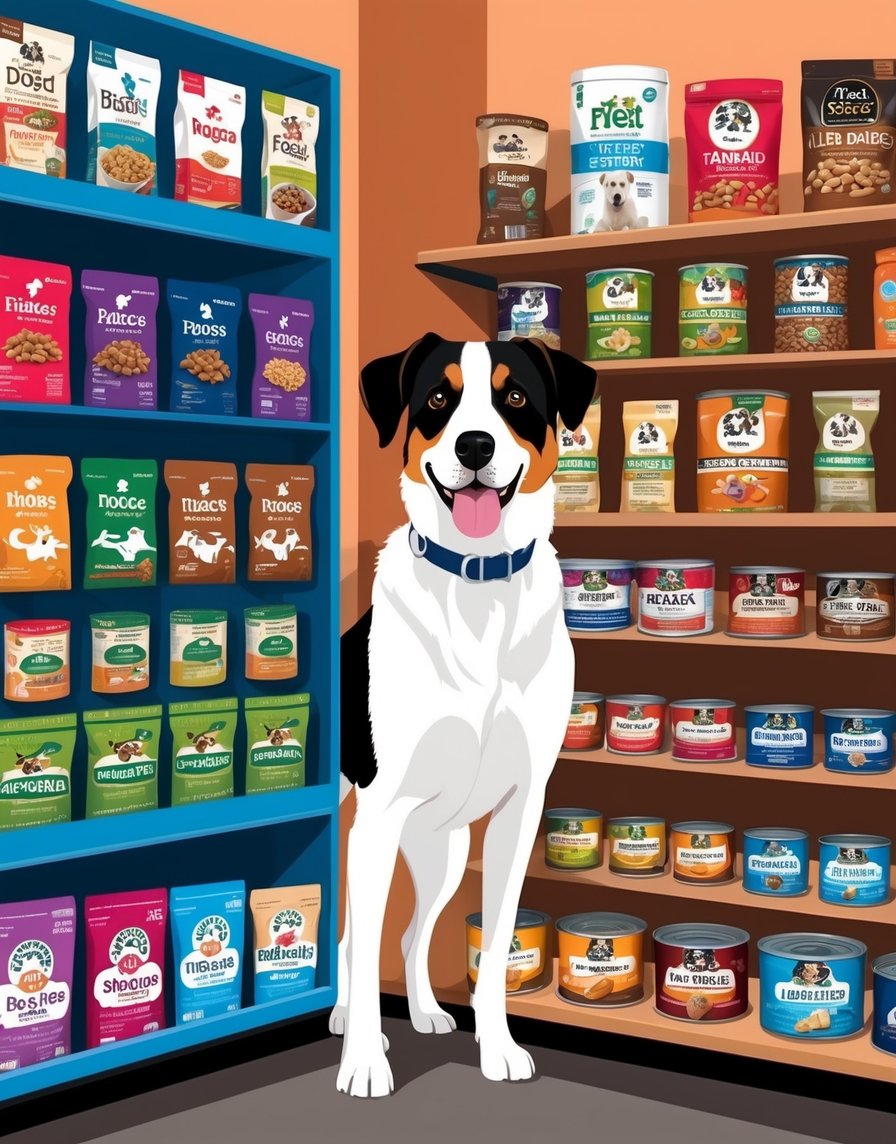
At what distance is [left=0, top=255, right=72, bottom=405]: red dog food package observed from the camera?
264 centimetres

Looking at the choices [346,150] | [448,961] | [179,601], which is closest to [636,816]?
[448,961]

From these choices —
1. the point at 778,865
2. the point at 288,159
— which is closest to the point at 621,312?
the point at 288,159

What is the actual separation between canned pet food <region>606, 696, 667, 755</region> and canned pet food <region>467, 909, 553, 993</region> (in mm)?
446

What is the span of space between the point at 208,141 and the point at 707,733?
163cm

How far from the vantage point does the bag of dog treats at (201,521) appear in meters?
2.93

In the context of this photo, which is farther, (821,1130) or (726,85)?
(726,85)

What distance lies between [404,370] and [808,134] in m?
0.97

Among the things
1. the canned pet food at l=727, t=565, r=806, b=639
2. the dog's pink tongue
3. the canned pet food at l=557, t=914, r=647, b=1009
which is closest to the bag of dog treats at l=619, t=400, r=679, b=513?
the canned pet food at l=727, t=565, r=806, b=639

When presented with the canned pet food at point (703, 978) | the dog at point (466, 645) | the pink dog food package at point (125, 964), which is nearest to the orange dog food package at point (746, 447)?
the dog at point (466, 645)

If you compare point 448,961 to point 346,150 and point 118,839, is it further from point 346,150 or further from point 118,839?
point 346,150

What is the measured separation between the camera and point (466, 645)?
110 inches

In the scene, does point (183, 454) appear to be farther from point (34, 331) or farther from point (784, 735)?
point (784, 735)

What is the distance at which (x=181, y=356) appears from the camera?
293cm

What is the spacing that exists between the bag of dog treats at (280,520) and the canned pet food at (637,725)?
2.47 feet
